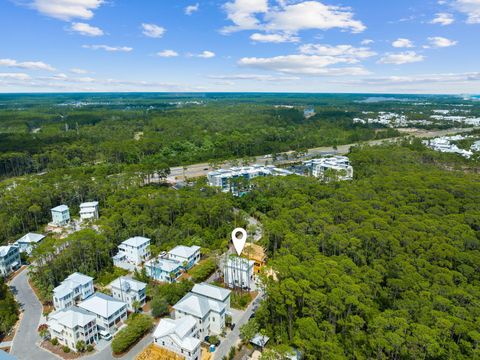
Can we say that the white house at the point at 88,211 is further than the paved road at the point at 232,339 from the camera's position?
Yes

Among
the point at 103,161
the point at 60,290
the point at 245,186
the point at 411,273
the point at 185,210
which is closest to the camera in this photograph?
the point at 411,273

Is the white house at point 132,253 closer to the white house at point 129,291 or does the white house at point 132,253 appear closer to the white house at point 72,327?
the white house at point 129,291

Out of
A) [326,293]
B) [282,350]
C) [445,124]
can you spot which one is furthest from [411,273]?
[445,124]

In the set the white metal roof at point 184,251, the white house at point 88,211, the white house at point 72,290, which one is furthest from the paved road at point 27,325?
the white house at point 88,211

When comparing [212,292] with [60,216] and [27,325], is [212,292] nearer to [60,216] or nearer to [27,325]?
[27,325]

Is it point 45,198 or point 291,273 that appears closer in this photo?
point 291,273

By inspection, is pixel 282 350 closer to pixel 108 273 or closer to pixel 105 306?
pixel 105 306
